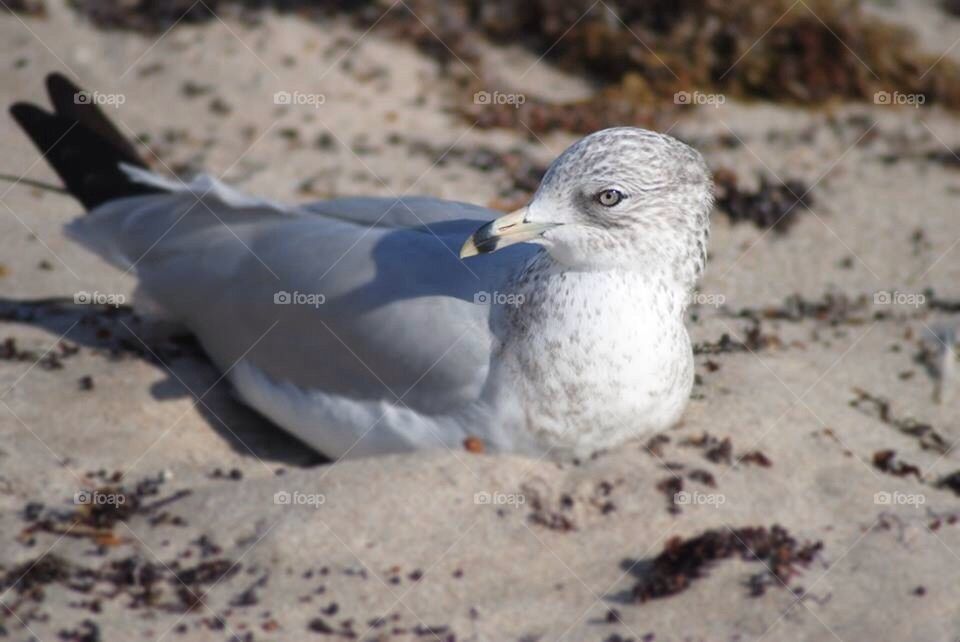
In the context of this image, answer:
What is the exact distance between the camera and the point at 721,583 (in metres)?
3.80

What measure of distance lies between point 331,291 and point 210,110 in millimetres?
3087

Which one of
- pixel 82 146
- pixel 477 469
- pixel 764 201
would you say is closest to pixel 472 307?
pixel 477 469

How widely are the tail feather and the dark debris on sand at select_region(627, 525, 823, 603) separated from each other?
8.65 ft

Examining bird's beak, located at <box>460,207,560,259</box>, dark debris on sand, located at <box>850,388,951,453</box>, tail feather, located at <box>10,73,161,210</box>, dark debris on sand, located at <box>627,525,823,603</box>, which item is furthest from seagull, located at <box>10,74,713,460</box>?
dark debris on sand, located at <box>850,388,951,453</box>

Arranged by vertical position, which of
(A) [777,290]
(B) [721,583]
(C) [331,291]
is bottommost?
(A) [777,290]

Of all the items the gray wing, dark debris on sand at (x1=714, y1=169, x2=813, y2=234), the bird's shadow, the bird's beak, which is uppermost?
the bird's beak

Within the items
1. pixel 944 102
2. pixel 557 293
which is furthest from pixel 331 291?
pixel 944 102

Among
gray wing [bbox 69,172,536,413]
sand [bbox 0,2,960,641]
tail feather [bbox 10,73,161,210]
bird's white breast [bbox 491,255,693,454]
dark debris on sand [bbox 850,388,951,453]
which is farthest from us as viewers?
tail feather [bbox 10,73,161,210]

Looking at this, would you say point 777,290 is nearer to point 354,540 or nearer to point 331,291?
point 331,291

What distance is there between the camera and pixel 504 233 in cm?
407

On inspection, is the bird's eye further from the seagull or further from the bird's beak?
the bird's beak

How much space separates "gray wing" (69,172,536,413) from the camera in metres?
4.36

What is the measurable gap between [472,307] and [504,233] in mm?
378

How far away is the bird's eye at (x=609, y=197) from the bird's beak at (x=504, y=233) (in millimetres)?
153
